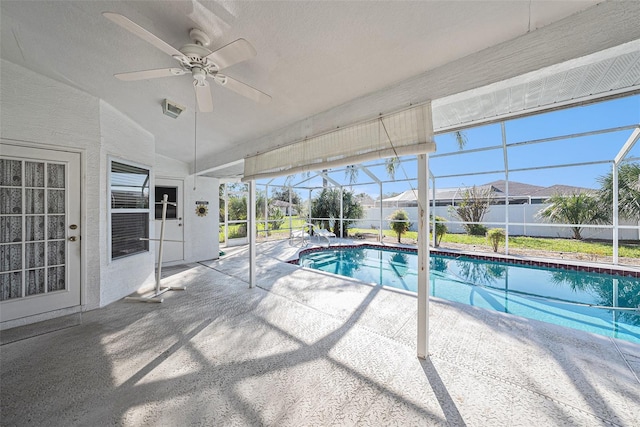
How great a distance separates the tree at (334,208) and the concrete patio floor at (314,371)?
763cm

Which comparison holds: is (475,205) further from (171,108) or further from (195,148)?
(171,108)

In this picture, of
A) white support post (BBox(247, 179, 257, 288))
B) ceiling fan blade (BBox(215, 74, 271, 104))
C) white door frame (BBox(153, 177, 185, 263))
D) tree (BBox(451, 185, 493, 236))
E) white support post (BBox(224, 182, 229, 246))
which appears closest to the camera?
ceiling fan blade (BBox(215, 74, 271, 104))

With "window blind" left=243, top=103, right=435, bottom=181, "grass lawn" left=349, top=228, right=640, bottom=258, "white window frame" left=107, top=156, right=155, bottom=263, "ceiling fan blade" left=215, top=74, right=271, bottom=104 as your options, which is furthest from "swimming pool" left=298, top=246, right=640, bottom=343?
"ceiling fan blade" left=215, top=74, right=271, bottom=104

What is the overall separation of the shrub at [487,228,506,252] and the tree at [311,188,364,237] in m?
4.93

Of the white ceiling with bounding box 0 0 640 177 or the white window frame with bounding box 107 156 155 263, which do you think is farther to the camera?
the white window frame with bounding box 107 156 155 263

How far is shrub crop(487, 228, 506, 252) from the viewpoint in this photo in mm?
7027

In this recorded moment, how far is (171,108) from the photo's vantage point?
9.67ft

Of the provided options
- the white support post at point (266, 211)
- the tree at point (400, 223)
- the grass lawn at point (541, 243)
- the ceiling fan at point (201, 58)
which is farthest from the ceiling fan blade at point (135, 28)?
the tree at point (400, 223)

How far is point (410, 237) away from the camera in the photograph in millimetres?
9898

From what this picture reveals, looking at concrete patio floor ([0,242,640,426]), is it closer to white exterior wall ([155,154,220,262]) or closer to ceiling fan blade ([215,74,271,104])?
ceiling fan blade ([215,74,271,104])

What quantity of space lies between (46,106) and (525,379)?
17.5 ft

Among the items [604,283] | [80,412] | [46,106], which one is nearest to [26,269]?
[46,106]

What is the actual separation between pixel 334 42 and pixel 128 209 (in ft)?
12.5

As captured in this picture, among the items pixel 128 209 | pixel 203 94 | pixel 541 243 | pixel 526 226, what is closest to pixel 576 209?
pixel 541 243
